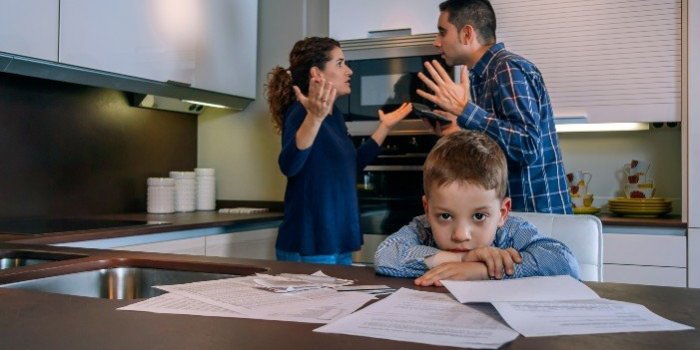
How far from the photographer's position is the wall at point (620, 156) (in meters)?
3.03

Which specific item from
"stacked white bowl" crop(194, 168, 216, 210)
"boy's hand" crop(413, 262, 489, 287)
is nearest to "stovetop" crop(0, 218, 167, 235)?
"stacked white bowl" crop(194, 168, 216, 210)

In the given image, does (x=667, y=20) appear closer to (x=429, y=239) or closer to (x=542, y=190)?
(x=542, y=190)

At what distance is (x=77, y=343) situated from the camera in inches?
27.9

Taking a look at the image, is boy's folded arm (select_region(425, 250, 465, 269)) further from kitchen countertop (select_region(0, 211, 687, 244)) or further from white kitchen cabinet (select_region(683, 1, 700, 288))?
white kitchen cabinet (select_region(683, 1, 700, 288))

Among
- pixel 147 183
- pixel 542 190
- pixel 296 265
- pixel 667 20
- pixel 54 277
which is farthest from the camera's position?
pixel 147 183

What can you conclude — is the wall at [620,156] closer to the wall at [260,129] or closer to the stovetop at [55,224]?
the wall at [260,129]

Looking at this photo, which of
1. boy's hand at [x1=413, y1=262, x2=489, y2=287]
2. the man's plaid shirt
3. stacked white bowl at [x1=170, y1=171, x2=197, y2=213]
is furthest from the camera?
stacked white bowl at [x1=170, y1=171, x2=197, y2=213]

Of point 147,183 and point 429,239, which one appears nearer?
point 429,239

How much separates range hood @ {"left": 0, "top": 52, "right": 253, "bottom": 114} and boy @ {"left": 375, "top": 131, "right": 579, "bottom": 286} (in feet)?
5.11

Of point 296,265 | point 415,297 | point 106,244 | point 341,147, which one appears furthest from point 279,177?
point 415,297

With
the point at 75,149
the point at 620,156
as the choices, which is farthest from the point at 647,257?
the point at 75,149

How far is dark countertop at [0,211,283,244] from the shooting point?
199cm

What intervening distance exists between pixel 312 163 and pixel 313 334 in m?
1.67

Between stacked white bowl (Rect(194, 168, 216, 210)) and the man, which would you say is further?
stacked white bowl (Rect(194, 168, 216, 210))
